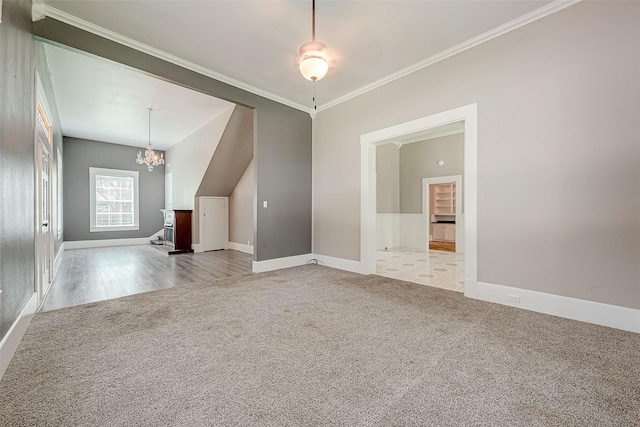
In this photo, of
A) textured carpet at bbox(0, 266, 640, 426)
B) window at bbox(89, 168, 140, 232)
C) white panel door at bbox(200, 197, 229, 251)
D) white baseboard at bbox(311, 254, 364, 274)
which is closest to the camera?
textured carpet at bbox(0, 266, 640, 426)

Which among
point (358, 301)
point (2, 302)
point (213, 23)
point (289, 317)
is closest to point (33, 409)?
point (2, 302)

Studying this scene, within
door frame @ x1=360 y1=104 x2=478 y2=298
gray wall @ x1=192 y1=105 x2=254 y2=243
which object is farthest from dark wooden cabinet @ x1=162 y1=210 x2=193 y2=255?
door frame @ x1=360 y1=104 x2=478 y2=298

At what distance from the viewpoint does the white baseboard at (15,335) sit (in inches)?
69.0

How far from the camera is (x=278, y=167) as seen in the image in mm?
4906

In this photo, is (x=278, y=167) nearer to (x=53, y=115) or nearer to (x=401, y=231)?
(x=53, y=115)

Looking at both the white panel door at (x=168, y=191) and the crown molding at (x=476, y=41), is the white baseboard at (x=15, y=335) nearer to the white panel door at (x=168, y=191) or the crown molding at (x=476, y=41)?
the crown molding at (x=476, y=41)

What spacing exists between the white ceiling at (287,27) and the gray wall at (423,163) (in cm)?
416

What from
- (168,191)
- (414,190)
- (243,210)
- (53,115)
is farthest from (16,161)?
(414,190)

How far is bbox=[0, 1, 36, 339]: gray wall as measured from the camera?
1851 mm

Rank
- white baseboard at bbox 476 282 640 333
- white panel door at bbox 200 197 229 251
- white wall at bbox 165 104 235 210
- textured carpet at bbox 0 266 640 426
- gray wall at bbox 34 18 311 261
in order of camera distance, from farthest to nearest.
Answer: white panel door at bbox 200 197 229 251
white wall at bbox 165 104 235 210
gray wall at bbox 34 18 311 261
white baseboard at bbox 476 282 640 333
textured carpet at bbox 0 266 640 426

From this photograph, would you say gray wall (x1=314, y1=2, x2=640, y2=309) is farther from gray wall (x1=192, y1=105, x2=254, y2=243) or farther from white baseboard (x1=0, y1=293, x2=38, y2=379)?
white baseboard (x1=0, y1=293, x2=38, y2=379)

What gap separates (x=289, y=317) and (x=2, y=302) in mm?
2118

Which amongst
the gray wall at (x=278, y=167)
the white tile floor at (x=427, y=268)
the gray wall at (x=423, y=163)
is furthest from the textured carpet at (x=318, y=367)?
the gray wall at (x=423, y=163)

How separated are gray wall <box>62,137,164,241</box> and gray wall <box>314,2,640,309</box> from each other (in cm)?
945
